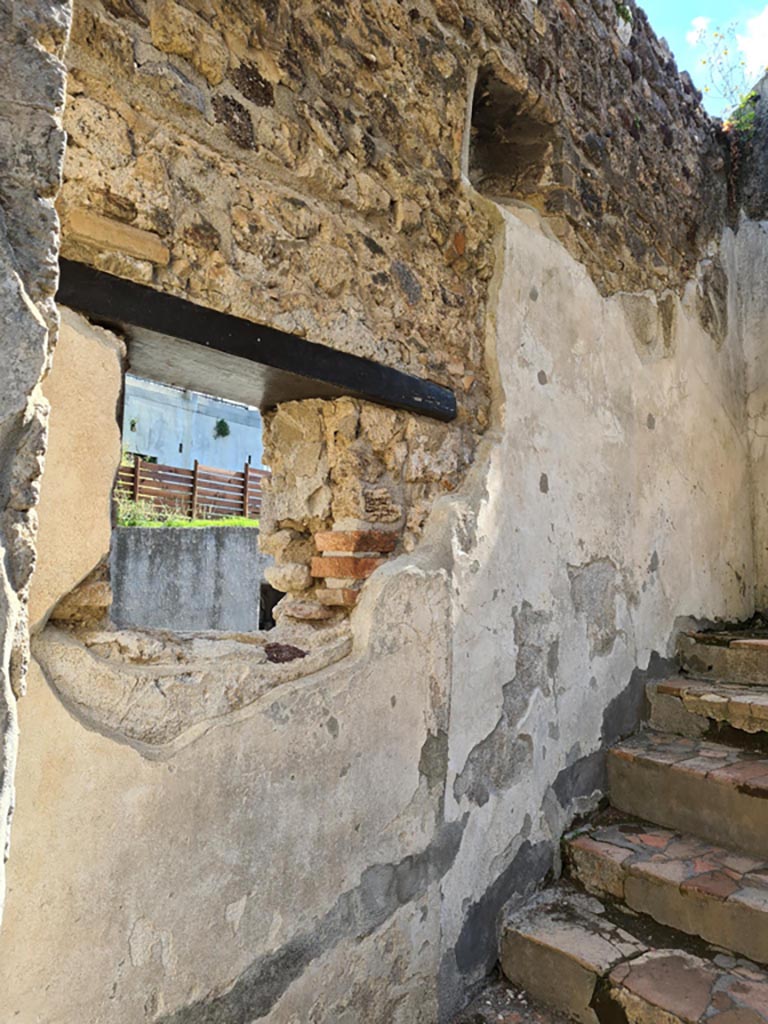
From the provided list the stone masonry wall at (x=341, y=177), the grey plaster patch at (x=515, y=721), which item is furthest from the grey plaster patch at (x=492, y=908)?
the stone masonry wall at (x=341, y=177)

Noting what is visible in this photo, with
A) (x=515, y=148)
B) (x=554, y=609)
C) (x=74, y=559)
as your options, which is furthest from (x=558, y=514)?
(x=74, y=559)

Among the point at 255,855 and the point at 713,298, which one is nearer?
the point at 255,855

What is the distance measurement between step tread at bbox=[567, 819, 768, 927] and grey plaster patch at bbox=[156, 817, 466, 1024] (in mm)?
625

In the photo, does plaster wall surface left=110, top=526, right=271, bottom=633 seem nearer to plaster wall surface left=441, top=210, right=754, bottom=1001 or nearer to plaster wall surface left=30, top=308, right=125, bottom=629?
plaster wall surface left=441, top=210, right=754, bottom=1001

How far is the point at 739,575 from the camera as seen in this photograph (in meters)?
3.94

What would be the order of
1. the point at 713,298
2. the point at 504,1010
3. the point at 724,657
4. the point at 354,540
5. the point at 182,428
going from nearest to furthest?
the point at 354,540 → the point at 504,1010 → the point at 724,657 → the point at 713,298 → the point at 182,428

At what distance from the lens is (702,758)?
2.53 metres

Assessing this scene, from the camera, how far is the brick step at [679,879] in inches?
76.1

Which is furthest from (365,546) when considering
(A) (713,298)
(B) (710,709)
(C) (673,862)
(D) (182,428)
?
(D) (182,428)

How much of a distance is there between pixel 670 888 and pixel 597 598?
39.6 inches

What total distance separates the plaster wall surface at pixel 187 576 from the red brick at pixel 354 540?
492 centimetres

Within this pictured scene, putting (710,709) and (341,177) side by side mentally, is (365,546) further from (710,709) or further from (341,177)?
(710,709)

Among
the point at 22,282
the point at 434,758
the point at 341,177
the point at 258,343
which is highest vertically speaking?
the point at 341,177

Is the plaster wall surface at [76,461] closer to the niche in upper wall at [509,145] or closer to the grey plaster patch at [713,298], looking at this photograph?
the niche in upper wall at [509,145]
